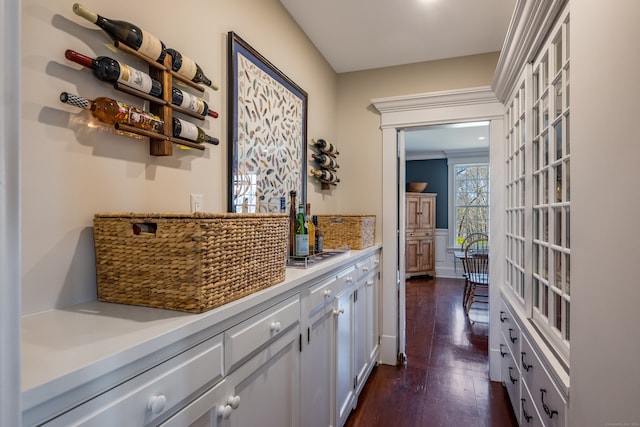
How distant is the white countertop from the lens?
0.57m

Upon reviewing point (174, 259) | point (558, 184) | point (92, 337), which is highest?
point (558, 184)

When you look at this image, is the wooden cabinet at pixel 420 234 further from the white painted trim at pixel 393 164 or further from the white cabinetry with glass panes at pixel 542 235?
the white cabinetry with glass panes at pixel 542 235

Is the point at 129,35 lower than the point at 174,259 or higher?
higher

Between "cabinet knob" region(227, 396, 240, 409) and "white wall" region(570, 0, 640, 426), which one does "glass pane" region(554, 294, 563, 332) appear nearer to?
"white wall" region(570, 0, 640, 426)

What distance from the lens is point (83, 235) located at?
3.37 feet

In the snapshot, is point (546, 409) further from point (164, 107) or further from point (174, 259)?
point (164, 107)

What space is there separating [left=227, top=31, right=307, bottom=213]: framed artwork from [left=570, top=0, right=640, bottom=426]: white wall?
1336 millimetres

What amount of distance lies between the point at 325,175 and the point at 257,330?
5.88 ft

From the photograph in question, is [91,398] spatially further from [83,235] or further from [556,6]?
[556,6]

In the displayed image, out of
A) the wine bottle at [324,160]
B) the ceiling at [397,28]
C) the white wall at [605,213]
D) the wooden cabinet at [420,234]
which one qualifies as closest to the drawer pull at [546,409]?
the white wall at [605,213]

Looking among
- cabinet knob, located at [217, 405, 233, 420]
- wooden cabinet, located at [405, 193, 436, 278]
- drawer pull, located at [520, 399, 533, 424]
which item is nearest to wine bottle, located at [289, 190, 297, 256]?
cabinet knob, located at [217, 405, 233, 420]

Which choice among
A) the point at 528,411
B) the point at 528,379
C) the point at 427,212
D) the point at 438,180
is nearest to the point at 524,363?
the point at 528,379

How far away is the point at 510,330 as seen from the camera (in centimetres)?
223

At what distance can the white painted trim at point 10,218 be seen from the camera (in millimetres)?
419
